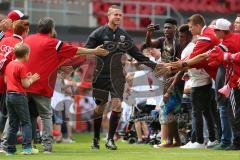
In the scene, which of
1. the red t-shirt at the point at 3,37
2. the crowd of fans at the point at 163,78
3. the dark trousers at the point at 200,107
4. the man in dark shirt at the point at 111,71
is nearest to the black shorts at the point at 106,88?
the man in dark shirt at the point at 111,71

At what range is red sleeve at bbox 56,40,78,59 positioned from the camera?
41.6 ft

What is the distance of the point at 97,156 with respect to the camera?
11.8 meters

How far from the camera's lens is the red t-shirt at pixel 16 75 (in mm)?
12094

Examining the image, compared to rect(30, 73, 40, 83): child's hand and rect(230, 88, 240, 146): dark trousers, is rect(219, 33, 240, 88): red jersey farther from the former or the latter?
rect(30, 73, 40, 83): child's hand

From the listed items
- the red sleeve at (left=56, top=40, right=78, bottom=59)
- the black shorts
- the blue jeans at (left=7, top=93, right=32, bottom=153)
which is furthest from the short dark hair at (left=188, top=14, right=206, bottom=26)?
the blue jeans at (left=7, top=93, right=32, bottom=153)

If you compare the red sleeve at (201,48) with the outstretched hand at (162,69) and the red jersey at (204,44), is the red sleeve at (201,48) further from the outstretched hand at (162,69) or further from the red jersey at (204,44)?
the outstretched hand at (162,69)

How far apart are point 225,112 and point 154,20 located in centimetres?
1656

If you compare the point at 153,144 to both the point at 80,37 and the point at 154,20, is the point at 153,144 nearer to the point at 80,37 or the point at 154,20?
the point at 80,37

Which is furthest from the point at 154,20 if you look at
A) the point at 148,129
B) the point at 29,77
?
the point at 29,77

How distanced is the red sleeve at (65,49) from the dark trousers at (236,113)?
8.59ft

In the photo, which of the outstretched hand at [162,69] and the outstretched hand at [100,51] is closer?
the outstretched hand at [100,51]

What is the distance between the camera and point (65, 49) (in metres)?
12.7

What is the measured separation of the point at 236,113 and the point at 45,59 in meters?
3.12

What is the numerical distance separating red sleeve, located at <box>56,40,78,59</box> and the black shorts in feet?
4.31
